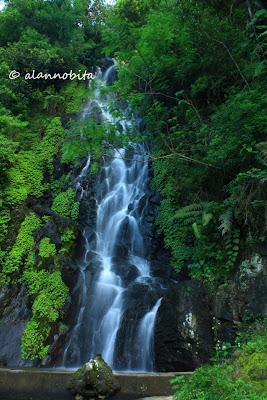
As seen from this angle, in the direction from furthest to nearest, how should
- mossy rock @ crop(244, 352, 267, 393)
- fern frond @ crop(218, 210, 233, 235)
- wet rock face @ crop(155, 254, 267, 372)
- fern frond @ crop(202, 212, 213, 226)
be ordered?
1. fern frond @ crop(202, 212, 213, 226)
2. fern frond @ crop(218, 210, 233, 235)
3. wet rock face @ crop(155, 254, 267, 372)
4. mossy rock @ crop(244, 352, 267, 393)

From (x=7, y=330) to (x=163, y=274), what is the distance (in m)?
4.95

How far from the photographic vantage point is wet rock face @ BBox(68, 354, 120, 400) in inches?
189

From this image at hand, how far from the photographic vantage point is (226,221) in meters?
5.92

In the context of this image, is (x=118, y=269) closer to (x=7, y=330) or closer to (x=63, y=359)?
(x=63, y=359)

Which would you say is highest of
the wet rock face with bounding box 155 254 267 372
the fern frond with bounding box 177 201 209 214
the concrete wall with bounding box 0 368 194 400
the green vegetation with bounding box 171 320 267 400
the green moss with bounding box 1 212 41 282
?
the fern frond with bounding box 177 201 209 214

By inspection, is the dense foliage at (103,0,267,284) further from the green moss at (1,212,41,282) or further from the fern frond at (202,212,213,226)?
the green moss at (1,212,41,282)

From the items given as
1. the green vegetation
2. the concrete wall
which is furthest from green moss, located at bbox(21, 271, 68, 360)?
the green vegetation

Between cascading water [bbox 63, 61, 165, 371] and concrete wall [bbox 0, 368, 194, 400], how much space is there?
1175mm

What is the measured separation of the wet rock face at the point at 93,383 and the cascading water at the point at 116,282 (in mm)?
1362

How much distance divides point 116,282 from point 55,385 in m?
3.56

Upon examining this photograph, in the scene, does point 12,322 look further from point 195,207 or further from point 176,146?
point 176,146

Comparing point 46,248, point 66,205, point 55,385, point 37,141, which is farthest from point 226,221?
point 37,141

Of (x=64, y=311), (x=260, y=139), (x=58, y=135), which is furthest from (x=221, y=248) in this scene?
(x=58, y=135)

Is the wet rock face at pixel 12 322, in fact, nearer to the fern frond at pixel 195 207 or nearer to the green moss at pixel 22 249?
the green moss at pixel 22 249
